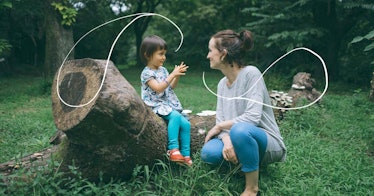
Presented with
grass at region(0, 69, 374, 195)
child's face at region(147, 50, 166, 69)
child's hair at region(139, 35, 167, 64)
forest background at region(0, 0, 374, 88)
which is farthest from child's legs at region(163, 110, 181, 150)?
forest background at region(0, 0, 374, 88)

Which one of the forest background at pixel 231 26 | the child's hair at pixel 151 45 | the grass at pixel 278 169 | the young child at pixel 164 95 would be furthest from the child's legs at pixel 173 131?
the forest background at pixel 231 26

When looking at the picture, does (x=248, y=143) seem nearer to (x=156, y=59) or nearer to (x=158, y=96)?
(x=158, y=96)

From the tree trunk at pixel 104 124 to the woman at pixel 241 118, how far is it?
491 millimetres

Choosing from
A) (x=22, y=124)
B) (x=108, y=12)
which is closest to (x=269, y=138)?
(x=22, y=124)

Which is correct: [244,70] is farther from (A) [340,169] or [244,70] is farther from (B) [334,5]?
(B) [334,5]

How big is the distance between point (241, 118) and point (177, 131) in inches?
23.3

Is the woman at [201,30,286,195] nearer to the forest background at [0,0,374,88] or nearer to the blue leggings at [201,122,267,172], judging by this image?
the blue leggings at [201,122,267,172]

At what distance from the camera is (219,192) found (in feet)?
9.40

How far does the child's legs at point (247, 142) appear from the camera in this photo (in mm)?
2686

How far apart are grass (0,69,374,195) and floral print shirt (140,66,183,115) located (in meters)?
0.46

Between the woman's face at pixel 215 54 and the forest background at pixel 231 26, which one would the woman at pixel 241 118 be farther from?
the forest background at pixel 231 26

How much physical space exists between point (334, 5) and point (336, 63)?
5.65 feet

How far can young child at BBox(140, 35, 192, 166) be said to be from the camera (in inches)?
123

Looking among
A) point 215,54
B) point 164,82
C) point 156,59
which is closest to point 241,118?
point 215,54
